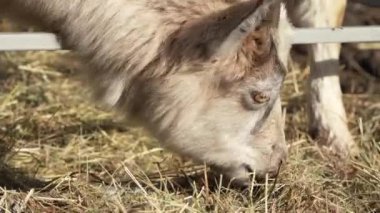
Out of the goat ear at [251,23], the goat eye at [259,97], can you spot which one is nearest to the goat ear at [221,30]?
the goat ear at [251,23]

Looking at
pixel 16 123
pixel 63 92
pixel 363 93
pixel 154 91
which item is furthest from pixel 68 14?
pixel 363 93

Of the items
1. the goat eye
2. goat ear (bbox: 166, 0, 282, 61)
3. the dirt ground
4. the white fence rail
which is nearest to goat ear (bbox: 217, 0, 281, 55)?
goat ear (bbox: 166, 0, 282, 61)

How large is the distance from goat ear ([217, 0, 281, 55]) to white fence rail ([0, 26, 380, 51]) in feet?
1.25

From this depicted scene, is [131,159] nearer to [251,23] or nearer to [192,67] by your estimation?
[192,67]

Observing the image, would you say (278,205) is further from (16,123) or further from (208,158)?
(16,123)

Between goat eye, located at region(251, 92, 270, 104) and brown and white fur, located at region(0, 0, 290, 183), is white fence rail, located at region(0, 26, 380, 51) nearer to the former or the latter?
brown and white fur, located at region(0, 0, 290, 183)

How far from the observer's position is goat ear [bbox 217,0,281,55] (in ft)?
9.39

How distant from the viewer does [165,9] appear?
3082 millimetres

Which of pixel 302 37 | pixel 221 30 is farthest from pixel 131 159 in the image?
pixel 221 30

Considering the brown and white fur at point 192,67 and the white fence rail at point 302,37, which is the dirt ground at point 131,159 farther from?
the white fence rail at point 302,37

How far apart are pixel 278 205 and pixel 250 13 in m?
0.73

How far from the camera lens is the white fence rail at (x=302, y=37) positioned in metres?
3.27

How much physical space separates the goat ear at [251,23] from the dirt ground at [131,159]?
0.49 metres

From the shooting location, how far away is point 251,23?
2.89 meters
